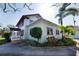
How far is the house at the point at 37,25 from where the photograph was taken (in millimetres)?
3529

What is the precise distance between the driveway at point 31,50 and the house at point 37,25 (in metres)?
0.13

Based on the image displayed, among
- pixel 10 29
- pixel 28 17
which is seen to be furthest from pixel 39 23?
pixel 10 29

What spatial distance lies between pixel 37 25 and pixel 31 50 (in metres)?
0.34

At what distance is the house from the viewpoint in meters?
3.53

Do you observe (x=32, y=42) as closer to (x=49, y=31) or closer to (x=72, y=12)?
(x=49, y=31)

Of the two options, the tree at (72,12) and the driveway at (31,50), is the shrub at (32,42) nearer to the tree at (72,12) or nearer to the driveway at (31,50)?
the driveway at (31,50)

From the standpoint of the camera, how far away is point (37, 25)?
3.55 m

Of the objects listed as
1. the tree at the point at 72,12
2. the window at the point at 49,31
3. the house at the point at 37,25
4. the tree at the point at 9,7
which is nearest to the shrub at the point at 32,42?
the house at the point at 37,25

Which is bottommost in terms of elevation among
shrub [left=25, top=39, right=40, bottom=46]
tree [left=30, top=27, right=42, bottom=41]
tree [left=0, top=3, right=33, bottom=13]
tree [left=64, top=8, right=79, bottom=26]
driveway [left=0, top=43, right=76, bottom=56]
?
driveway [left=0, top=43, right=76, bottom=56]

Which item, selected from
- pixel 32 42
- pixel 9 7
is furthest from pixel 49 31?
pixel 9 7

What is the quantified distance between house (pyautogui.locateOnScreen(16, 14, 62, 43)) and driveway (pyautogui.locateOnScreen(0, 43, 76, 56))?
0.44 ft

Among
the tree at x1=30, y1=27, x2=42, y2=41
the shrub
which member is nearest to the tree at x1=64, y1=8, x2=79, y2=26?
the tree at x1=30, y1=27, x2=42, y2=41

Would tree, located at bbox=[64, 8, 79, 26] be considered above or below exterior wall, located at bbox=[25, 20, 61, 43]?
above

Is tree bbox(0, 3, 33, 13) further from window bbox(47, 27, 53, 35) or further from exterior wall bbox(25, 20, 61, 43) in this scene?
window bbox(47, 27, 53, 35)
